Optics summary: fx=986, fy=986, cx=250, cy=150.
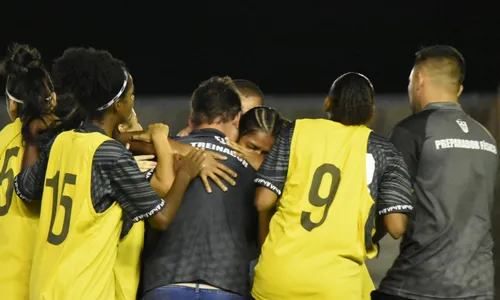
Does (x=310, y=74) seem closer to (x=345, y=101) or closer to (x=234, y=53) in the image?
(x=234, y=53)

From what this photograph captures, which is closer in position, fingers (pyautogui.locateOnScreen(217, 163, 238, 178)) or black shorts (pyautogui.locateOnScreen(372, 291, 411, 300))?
fingers (pyautogui.locateOnScreen(217, 163, 238, 178))

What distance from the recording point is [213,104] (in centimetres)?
337

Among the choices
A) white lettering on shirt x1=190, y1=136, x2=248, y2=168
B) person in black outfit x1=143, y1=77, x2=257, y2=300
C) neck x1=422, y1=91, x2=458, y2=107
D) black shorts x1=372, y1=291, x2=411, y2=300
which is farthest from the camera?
neck x1=422, y1=91, x2=458, y2=107

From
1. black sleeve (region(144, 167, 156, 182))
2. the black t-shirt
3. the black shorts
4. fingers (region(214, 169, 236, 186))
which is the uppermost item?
fingers (region(214, 169, 236, 186))

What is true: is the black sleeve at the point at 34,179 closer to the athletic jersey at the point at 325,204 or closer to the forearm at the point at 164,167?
the forearm at the point at 164,167

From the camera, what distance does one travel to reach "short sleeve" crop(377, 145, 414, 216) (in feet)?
10.4

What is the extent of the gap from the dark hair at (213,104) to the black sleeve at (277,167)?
0.82ft

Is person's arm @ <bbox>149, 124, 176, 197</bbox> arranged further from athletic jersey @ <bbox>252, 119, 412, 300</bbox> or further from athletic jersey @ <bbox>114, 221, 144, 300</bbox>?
athletic jersey @ <bbox>252, 119, 412, 300</bbox>

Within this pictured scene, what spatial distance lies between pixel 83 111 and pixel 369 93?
935mm

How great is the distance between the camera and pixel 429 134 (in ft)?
11.1

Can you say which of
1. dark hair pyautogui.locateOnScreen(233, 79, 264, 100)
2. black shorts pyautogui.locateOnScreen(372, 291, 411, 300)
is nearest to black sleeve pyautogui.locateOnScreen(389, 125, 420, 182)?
black shorts pyautogui.locateOnScreen(372, 291, 411, 300)

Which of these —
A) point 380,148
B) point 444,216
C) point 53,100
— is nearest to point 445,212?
point 444,216

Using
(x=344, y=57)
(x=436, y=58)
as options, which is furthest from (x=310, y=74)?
(x=436, y=58)

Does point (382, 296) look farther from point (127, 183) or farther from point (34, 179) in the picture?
point (34, 179)
